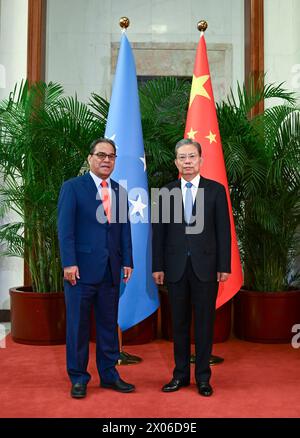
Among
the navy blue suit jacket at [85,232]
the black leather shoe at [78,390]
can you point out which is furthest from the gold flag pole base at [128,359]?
the navy blue suit jacket at [85,232]

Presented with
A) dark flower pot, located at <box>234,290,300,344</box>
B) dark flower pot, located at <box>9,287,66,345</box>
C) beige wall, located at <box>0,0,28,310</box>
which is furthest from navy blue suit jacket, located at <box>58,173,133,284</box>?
beige wall, located at <box>0,0,28,310</box>

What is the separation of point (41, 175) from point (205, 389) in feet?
8.60

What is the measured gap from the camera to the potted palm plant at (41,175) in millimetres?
5125

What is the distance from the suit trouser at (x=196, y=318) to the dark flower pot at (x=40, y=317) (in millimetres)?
1793

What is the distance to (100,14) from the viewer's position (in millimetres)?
9742

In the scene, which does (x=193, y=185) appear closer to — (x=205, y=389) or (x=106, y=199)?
(x=106, y=199)

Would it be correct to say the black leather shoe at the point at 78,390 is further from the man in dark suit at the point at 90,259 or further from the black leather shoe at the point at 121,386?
the black leather shoe at the point at 121,386

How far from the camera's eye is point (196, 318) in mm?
3811

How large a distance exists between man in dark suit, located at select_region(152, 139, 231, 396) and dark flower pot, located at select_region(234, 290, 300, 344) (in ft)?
5.88

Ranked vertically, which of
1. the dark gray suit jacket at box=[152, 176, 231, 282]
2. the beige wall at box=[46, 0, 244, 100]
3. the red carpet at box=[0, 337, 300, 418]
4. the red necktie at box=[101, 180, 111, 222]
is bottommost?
the red carpet at box=[0, 337, 300, 418]

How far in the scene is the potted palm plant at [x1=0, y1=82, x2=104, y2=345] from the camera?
16.8 ft

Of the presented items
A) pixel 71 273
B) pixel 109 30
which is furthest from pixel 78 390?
pixel 109 30

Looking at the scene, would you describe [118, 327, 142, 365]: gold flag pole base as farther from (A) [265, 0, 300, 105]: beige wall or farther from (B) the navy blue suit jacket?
(A) [265, 0, 300, 105]: beige wall
